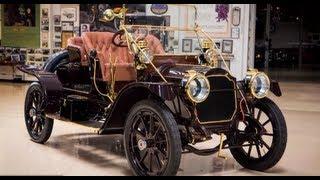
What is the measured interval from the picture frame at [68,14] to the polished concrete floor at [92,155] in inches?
151

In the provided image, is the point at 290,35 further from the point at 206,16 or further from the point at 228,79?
the point at 228,79

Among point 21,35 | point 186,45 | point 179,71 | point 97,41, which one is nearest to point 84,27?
point 21,35

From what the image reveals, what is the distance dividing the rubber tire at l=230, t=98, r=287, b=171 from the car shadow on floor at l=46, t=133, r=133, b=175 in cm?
110

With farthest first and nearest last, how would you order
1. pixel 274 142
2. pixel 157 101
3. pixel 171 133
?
1. pixel 274 142
2. pixel 157 101
3. pixel 171 133

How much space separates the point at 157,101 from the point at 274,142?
43.5 inches

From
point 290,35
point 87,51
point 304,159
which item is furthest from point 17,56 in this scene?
point 290,35

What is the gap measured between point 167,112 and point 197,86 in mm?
325

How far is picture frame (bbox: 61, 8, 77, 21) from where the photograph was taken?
10.8 metres

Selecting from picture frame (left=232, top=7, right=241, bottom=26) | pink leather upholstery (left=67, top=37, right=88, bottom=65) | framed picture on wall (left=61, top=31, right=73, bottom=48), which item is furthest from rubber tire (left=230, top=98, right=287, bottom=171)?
framed picture on wall (left=61, top=31, right=73, bottom=48)

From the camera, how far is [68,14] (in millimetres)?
10891

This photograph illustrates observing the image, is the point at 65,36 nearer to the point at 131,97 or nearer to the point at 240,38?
the point at 240,38

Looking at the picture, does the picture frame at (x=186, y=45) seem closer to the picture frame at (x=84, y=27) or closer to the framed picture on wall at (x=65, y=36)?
the picture frame at (x=84, y=27)

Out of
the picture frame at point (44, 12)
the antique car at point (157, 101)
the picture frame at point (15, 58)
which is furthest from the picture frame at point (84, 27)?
the antique car at point (157, 101)

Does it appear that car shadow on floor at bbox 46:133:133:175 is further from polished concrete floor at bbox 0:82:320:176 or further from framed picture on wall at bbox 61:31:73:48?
framed picture on wall at bbox 61:31:73:48
